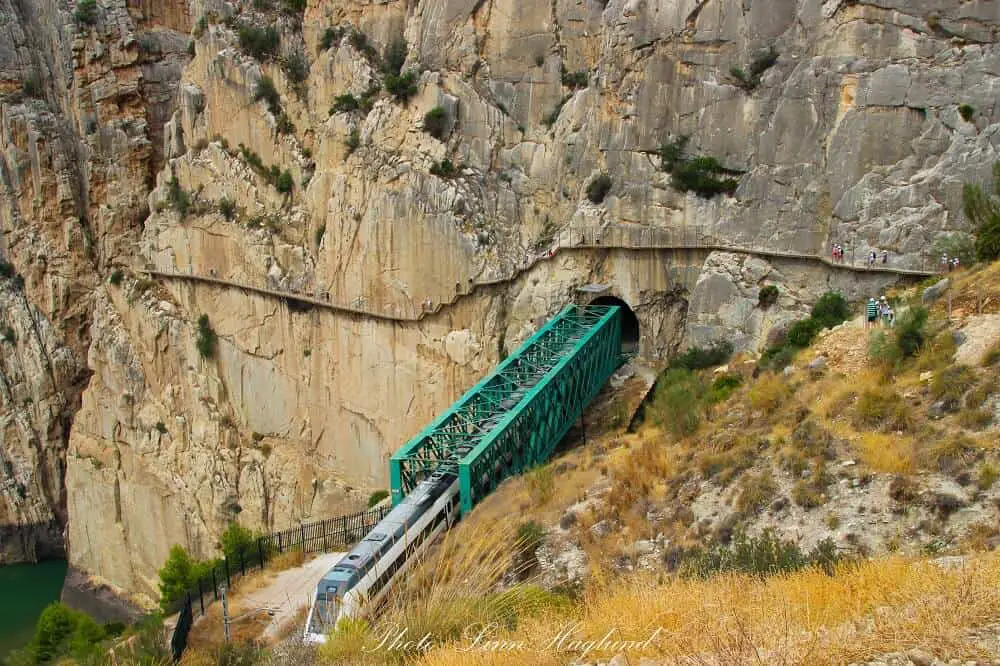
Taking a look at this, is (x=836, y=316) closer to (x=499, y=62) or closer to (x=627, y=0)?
(x=627, y=0)

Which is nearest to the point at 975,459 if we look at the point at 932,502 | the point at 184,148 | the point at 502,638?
the point at 932,502

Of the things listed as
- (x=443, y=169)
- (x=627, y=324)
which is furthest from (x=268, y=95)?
(x=627, y=324)

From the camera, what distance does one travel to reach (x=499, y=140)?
32.6 metres

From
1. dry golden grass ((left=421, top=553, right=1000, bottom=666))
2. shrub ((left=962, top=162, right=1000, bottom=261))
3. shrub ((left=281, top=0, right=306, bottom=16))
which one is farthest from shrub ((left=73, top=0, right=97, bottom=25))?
dry golden grass ((left=421, top=553, right=1000, bottom=666))

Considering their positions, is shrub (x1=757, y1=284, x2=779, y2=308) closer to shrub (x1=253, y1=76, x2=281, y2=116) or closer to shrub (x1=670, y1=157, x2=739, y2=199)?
shrub (x1=670, y1=157, x2=739, y2=199)

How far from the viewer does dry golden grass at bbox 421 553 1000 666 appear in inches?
343

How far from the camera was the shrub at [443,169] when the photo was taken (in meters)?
31.9

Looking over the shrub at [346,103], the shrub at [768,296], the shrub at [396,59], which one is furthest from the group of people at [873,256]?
the shrub at [346,103]

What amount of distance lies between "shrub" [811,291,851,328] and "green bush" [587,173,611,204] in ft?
24.6

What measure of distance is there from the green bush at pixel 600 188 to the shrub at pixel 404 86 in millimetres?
7503

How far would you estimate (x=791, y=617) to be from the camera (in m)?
9.65

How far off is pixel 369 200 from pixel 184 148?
11679 millimetres

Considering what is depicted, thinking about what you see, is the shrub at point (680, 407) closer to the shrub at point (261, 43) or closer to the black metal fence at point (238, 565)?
the black metal fence at point (238, 565)

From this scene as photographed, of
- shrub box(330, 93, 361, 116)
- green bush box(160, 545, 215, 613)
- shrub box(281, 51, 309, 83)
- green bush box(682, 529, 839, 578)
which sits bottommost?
green bush box(160, 545, 215, 613)
